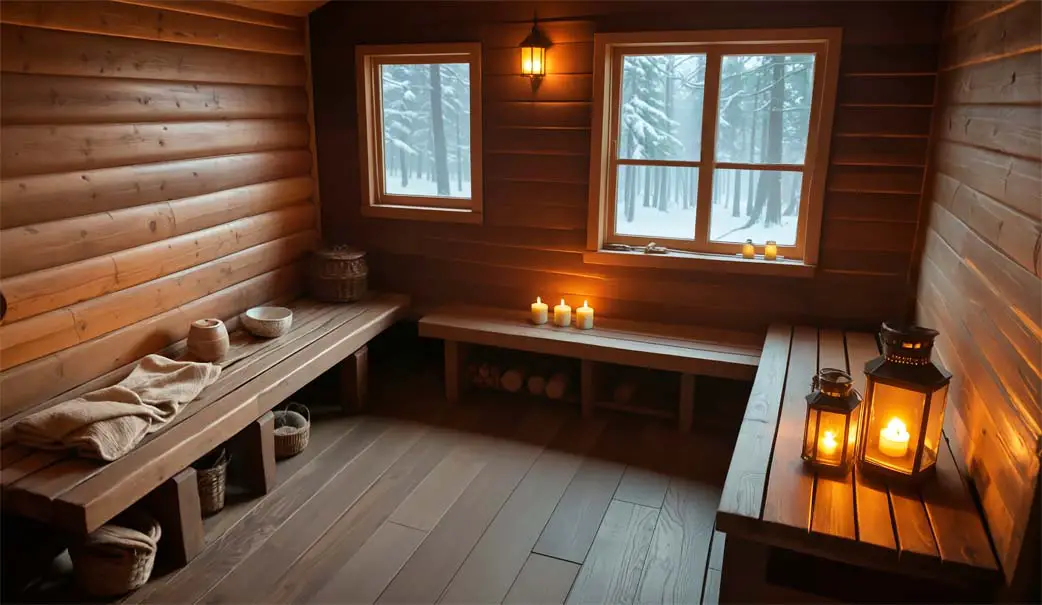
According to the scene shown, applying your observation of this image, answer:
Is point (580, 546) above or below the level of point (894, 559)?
below

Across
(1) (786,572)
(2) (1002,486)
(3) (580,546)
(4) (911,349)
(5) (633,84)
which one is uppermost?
(5) (633,84)

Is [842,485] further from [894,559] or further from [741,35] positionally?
[741,35]

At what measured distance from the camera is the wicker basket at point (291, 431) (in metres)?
3.26

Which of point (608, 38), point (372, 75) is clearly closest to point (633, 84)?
point (608, 38)

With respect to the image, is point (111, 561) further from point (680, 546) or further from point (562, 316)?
point (562, 316)

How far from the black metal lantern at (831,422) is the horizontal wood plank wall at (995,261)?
1.10 ft

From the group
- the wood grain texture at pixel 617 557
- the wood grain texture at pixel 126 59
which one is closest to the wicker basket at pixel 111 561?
the wood grain texture at pixel 617 557

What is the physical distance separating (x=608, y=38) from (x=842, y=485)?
2316 mm

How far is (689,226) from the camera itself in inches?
146

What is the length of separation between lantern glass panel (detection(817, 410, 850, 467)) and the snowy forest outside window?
4.72 feet

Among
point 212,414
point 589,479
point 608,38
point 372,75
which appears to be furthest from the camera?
point 372,75

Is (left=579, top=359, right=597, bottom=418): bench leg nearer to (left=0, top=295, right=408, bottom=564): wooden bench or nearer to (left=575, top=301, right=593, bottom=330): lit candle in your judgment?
(left=575, top=301, right=593, bottom=330): lit candle

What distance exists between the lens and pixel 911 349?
205 cm

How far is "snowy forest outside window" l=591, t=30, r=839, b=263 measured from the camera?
11.0ft
